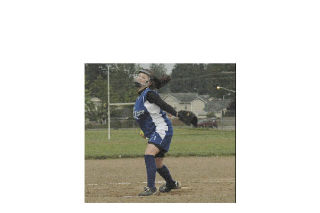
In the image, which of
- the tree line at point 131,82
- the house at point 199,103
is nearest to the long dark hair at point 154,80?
the tree line at point 131,82

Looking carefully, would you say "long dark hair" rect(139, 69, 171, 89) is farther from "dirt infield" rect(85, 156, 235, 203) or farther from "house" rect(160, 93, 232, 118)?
"house" rect(160, 93, 232, 118)

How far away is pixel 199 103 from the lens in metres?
9.66

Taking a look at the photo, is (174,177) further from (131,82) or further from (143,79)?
(143,79)

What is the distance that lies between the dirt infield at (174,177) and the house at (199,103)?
1.21 m

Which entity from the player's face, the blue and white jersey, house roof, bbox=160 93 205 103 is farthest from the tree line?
the blue and white jersey

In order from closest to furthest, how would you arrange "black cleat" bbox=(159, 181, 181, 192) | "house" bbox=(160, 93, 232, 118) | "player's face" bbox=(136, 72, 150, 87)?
"player's face" bbox=(136, 72, 150, 87), "black cleat" bbox=(159, 181, 181, 192), "house" bbox=(160, 93, 232, 118)

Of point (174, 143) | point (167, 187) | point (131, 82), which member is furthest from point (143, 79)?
point (174, 143)

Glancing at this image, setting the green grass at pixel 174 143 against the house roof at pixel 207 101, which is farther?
the green grass at pixel 174 143

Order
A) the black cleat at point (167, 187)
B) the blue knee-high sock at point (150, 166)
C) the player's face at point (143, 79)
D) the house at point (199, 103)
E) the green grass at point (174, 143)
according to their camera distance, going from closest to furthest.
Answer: the blue knee-high sock at point (150, 166) < the player's face at point (143, 79) < the black cleat at point (167, 187) < the house at point (199, 103) < the green grass at point (174, 143)

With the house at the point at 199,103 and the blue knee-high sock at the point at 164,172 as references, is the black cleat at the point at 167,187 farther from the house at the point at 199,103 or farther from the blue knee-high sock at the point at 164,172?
the house at the point at 199,103

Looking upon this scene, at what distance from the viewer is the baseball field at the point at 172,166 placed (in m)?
7.32

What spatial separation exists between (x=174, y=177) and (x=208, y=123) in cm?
184

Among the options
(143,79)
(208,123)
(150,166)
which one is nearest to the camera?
(150,166)

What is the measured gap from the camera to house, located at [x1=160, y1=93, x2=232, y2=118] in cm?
934
